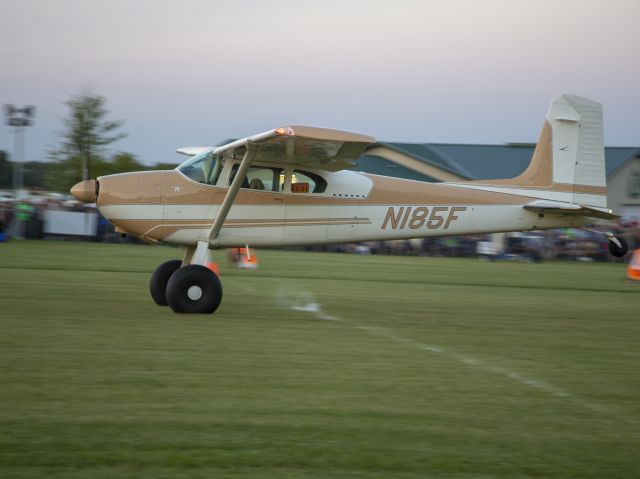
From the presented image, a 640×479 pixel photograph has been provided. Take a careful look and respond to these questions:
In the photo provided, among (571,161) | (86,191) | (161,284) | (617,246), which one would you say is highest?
(571,161)

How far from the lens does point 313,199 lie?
11859mm

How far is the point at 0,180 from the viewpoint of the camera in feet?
259

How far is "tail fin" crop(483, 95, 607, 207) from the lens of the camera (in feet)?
42.6

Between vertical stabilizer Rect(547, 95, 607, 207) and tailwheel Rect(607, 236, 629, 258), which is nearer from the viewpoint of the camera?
tailwheel Rect(607, 236, 629, 258)

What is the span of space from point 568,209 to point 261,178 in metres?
5.03

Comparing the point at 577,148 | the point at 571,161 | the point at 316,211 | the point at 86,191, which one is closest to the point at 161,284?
the point at 86,191

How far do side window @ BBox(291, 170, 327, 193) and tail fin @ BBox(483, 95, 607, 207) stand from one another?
10.2 ft

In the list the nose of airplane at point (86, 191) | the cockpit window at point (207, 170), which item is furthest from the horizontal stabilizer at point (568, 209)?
the nose of airplane at point (86, 191)

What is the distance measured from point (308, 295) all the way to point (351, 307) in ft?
5.57

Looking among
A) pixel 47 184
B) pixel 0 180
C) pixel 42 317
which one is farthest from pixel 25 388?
pixel 0 180

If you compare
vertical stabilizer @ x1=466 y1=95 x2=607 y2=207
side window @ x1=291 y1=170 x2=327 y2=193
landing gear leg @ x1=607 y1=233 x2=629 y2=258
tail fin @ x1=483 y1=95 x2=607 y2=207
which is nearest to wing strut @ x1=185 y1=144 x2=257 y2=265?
side window @ x1=291 y1=170 x2=327 y2=193

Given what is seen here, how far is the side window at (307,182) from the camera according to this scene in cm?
1177

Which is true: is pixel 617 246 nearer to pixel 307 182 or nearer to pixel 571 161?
pixel 571 161

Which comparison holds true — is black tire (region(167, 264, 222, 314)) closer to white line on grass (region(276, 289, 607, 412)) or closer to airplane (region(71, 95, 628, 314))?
airplane (region(71, 95, 628, 314))
